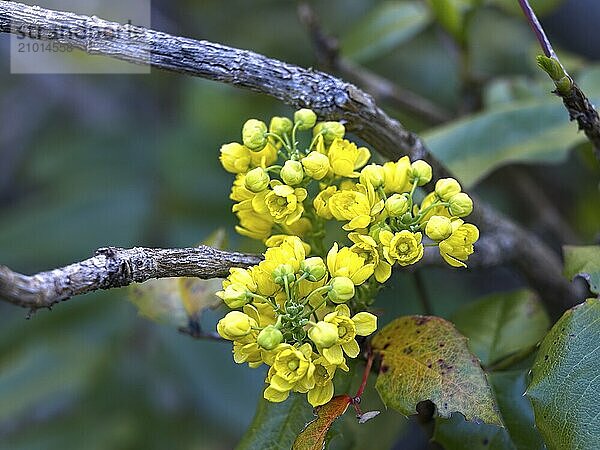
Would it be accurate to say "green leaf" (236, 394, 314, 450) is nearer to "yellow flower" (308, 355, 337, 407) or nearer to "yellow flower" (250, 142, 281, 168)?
"yellow flower" (308, 355, 337, 407)

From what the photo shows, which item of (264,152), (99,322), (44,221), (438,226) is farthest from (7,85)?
(438,226)

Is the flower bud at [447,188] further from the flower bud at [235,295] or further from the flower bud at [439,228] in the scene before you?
the flower bud at [235,295]

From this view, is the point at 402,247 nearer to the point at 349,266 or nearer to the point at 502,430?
the point at 349,266

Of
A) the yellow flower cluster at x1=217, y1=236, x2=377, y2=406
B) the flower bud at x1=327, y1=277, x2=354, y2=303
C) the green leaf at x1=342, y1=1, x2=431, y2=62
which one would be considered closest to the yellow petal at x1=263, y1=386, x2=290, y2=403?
the yellow flower cluster at x1=217, y1=236, x2=377, y2=406

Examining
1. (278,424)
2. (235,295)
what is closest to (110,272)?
(235,295)

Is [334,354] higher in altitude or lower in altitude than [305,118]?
lower
